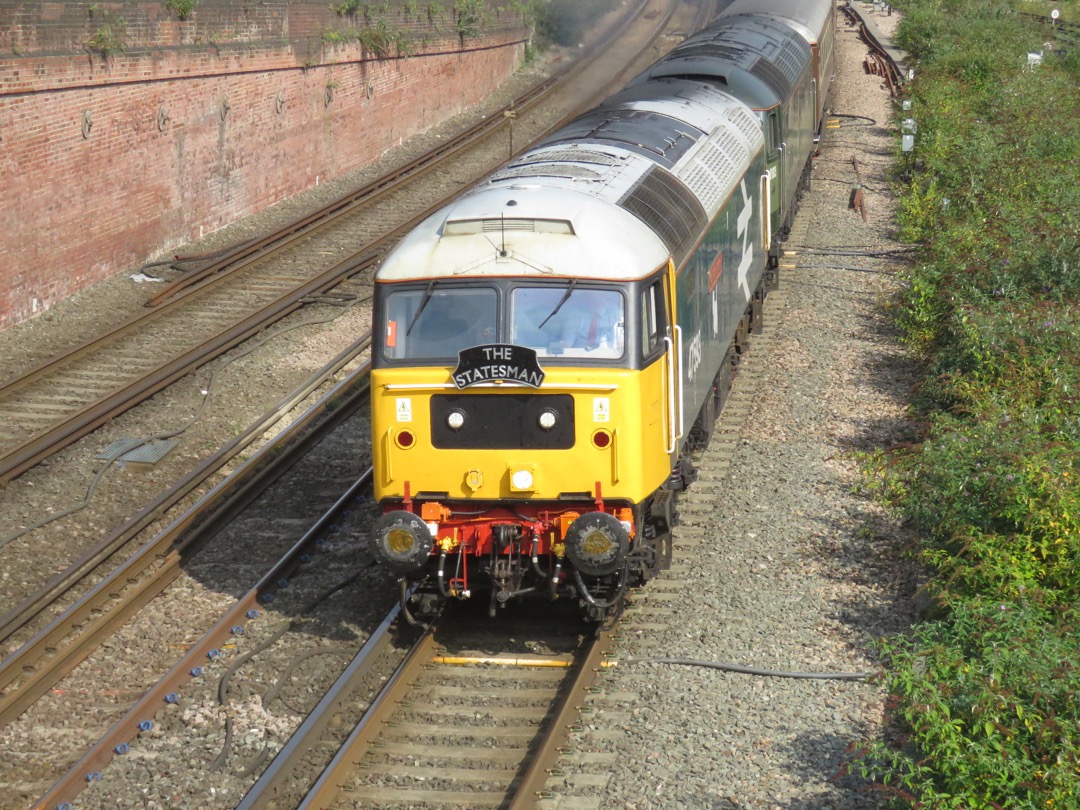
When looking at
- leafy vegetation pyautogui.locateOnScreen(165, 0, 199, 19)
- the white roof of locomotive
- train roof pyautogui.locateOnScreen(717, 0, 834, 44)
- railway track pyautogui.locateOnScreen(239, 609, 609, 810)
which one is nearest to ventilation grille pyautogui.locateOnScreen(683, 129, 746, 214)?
the white roof of locomotive

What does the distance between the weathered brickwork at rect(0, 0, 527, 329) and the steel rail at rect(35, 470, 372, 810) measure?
8116 mm

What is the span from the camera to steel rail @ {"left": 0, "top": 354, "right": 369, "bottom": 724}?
9.13 m

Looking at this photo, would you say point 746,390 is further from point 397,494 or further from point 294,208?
point 294,208

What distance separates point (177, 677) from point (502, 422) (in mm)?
2801

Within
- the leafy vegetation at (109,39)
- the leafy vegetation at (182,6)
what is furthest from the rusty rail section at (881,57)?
the leafy vegetation at (109,39)

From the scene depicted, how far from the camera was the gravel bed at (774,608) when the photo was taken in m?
7.77

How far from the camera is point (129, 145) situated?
65.1 ft

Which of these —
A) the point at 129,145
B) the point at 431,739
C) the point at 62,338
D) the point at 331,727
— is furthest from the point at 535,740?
the point at 129,145

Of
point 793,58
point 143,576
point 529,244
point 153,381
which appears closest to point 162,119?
point 153,381

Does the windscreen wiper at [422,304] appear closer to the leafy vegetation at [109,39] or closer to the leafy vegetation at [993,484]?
the leafy vegetation at [993,484]

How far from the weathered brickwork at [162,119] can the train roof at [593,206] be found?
8247 millimetres

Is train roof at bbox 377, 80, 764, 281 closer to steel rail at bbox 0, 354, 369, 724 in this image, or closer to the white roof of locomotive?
the white roof of locomotive

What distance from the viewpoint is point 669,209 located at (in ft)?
34.1

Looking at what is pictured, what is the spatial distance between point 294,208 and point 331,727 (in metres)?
17.4
